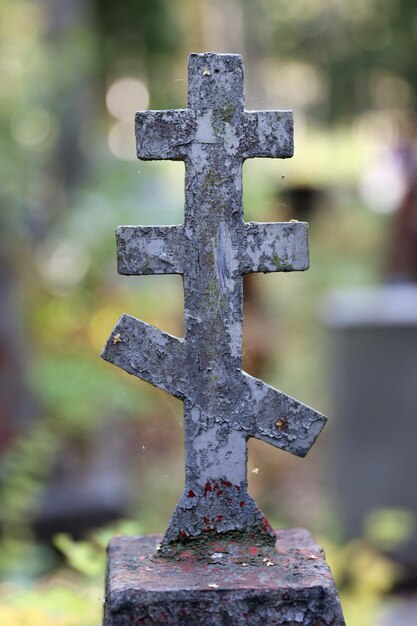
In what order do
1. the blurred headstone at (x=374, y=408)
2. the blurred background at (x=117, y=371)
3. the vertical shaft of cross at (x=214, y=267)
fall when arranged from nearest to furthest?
the vertical shaft of cross at (x=214, y=267) → the blurred background at (x=117, y=371) → the blurred headstone at (x=374, y=408)

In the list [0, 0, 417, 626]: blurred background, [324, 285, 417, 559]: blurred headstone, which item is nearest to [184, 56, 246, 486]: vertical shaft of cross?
[0, 0, 417, 626]: blurred background

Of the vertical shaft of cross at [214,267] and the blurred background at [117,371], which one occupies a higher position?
the blurred background at [117,371]

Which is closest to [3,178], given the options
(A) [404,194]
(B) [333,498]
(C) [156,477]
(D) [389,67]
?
(C) [156,477]

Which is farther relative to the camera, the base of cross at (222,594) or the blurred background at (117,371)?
the blurred background at (117,371)

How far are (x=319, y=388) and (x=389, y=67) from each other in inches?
335

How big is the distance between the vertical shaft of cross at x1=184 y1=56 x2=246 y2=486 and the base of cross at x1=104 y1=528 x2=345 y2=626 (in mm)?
153

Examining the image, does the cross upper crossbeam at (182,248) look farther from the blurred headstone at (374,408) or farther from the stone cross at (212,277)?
the blurred headstone at (374,408)

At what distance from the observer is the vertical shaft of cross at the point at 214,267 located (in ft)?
5.29

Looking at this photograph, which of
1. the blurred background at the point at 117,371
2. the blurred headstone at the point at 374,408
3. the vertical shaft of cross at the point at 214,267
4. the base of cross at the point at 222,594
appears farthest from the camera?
the blurred headstone at the point at 374,408

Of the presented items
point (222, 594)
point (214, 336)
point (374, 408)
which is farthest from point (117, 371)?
point (222, 594)

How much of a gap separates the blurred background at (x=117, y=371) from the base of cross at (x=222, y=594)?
0.29 meters

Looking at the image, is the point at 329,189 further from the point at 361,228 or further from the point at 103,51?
the point at 103,51

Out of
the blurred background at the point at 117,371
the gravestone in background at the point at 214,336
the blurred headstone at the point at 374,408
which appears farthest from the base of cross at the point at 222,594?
the blurred headstone at the point at 374,408

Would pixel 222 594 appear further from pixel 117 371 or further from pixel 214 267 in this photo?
pixel 117 371
